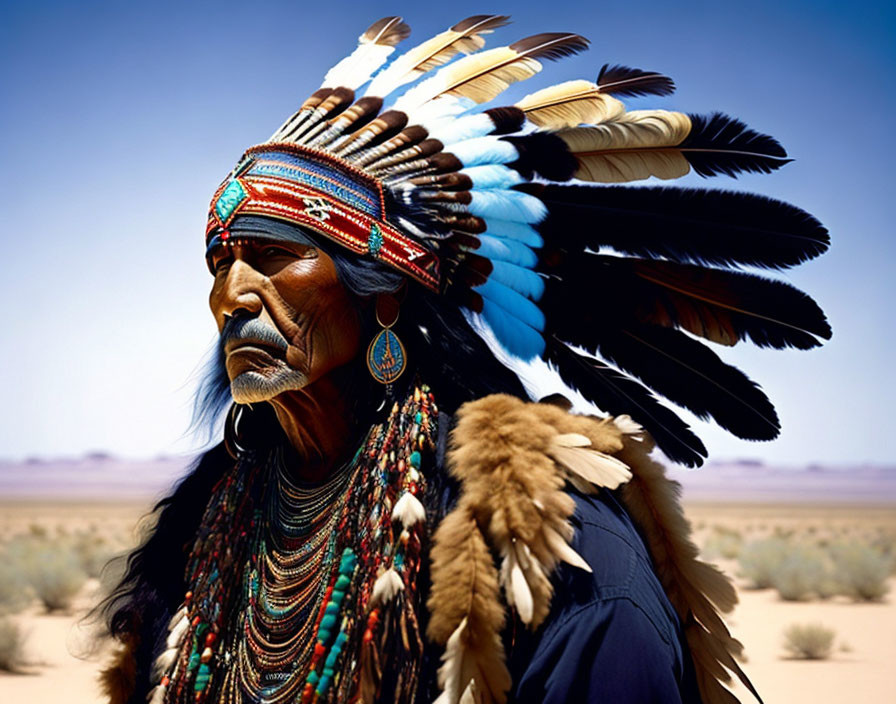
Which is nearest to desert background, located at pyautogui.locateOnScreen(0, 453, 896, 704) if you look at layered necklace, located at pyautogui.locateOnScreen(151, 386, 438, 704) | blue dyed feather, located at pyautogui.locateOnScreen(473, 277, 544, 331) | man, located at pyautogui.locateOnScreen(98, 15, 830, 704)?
layered necklace, located at pyautogui.locateOnScreen(151, 386, 438, 704)

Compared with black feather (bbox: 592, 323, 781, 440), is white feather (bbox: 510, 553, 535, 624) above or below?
below

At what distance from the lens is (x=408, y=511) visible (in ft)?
7.95

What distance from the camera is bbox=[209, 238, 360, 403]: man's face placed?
2621mm

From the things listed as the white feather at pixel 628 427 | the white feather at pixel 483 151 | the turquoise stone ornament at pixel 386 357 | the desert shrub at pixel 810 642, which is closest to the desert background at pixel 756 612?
the desert shrub at pixel 810 642

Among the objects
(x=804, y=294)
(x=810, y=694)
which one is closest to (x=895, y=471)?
(x=810, y=694)

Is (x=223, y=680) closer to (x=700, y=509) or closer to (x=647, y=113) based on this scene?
(x=647, y=113)

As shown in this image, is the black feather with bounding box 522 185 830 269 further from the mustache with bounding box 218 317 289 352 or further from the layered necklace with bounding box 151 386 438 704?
the mustache with bounding box 218 317 289 352

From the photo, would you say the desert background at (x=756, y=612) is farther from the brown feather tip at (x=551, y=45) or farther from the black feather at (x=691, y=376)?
the brown feather tip at (x=551, y=45)

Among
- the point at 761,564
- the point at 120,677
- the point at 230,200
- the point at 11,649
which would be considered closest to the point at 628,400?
the point at 230,200

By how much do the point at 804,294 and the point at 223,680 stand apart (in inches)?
88.3

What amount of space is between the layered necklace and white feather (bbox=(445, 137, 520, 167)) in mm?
784

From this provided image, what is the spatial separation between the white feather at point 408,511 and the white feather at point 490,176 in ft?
3.47

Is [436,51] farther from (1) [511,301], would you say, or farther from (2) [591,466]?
(2) [591,466]

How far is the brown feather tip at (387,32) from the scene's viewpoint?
3.16 meters
